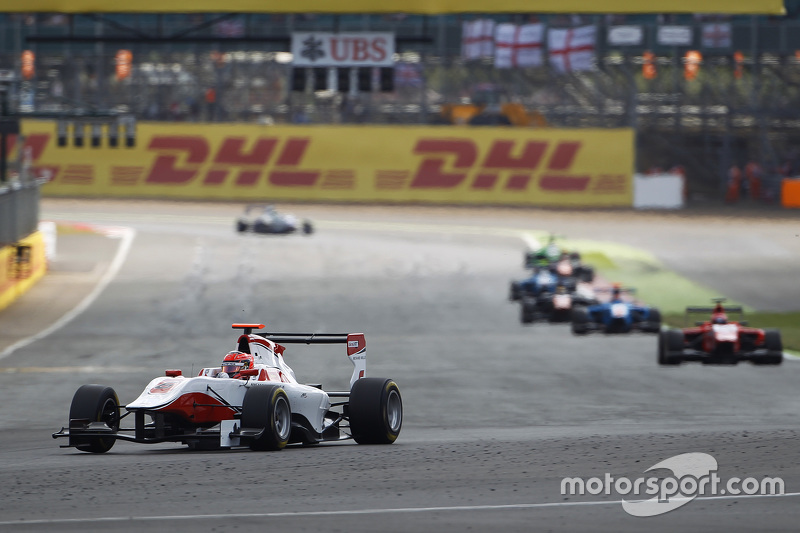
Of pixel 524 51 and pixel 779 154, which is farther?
pixel 779 154

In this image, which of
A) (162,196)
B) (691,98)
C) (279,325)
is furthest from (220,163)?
(279,325)

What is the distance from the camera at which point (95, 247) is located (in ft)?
136

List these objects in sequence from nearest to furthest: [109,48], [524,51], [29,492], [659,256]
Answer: [29,492], [659,256], [524,51], [109,48]

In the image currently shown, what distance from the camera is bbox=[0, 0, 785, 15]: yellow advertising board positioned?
27.0m

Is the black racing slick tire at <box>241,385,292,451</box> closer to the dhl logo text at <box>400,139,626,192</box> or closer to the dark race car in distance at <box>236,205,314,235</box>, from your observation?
the dark race car in distance at <box>236,205,314,235</box>

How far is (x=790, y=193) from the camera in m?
54.4

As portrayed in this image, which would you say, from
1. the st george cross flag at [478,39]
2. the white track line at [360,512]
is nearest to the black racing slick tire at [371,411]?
the white track line at [360,512]

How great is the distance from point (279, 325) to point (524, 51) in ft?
91.9

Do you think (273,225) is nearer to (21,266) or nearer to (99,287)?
(99,287)

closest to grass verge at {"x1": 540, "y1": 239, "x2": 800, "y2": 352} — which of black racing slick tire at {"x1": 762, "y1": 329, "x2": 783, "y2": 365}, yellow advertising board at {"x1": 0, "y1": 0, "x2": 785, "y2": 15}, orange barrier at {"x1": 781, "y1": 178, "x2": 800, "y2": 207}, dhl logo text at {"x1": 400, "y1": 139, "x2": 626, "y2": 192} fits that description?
black racing slick tire at {"x1": 762, "y1": 329, "x2": 783, "y2": 365}

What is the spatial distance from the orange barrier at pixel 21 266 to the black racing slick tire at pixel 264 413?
61.9ft

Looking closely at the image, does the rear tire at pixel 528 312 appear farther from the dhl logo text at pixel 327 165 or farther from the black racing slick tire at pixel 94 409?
the dhl logo text at pixel 327 165

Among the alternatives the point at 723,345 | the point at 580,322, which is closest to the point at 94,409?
the point at 723,345

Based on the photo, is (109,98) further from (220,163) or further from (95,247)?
(95,247)
